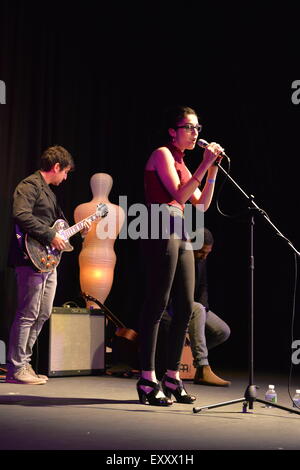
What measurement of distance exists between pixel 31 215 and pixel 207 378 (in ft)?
4.94

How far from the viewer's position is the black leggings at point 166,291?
303cm

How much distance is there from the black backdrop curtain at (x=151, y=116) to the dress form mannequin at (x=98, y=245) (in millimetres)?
340

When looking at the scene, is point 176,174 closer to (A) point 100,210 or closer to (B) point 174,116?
(B) point 174,116

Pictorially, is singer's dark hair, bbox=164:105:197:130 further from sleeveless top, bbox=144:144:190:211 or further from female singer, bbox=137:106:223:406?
sleeveless top, bbox=144:144:190:211

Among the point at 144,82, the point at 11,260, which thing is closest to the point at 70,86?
the point at 144,82

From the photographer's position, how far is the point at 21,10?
5.39m

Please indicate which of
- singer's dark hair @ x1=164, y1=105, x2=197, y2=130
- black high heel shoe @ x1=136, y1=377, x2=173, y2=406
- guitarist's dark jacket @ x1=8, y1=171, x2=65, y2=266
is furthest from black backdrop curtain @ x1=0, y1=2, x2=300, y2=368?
black high heel shoe @ x1=136, y1=377, x2=173, y2=406

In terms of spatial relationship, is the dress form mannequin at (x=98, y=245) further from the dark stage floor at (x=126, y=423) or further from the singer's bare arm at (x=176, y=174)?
the singer's bare arm at (x=176, y=174)

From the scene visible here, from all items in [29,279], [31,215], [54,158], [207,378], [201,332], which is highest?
[54,158]

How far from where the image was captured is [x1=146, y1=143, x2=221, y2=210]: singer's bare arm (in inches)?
114

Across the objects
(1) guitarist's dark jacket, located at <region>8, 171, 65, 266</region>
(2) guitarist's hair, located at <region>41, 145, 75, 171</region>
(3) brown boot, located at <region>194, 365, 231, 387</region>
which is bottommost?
(3) brown boot, located at <region>194, 365, 231, 387</region>

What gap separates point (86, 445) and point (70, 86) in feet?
13.9

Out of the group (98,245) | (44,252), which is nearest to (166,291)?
(44,252)

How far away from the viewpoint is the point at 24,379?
3988 mm
